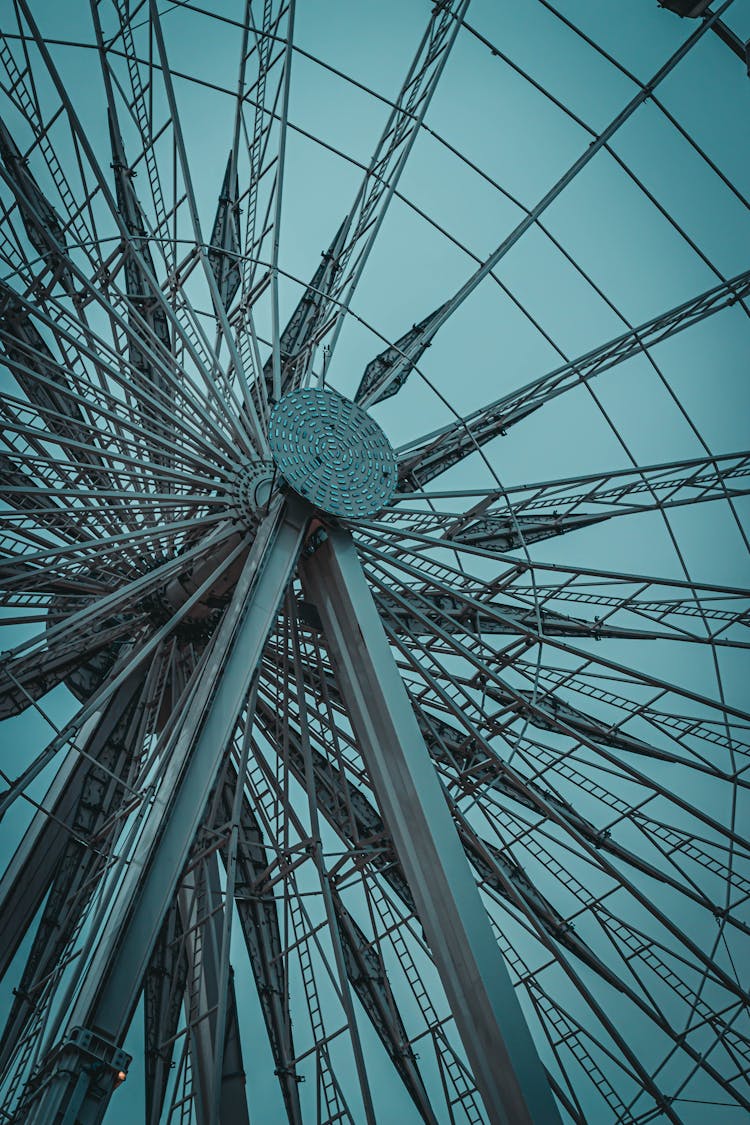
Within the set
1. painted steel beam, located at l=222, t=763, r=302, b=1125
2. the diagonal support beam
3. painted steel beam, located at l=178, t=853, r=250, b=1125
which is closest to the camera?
the diagonal support beam

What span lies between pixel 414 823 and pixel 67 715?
32.8 metres

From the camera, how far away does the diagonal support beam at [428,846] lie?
11352 mm

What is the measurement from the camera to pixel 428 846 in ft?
43.8

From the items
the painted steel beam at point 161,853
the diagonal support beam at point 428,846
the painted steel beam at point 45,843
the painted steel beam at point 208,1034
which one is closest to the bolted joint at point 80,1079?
the painted steel beam at point 161,853

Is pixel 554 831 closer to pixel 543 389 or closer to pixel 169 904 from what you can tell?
pixel 543 389

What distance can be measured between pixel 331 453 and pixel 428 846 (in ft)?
22.6

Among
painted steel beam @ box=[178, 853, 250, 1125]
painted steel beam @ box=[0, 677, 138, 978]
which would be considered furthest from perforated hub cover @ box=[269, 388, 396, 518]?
painted steel beam @ box=[178, 853, 250, 1125]

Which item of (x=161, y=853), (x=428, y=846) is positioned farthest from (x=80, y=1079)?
(x=428, y=846)

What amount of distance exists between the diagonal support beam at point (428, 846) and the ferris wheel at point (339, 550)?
6 cm

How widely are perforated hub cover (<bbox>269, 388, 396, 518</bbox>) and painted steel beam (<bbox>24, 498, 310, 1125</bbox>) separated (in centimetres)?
58

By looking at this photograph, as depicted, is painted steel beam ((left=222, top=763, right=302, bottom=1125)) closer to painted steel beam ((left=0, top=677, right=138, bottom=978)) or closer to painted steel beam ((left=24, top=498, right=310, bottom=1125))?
painted steel beam ((left=0, top=677, right=138, bottom=978))

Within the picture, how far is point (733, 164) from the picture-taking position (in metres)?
23.7

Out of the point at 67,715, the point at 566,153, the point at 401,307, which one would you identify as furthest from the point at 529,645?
the point at 67,715

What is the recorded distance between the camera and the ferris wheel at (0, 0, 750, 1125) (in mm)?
14609
